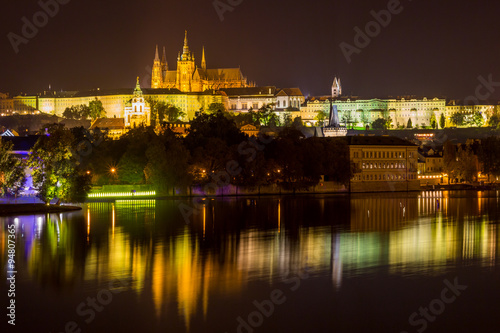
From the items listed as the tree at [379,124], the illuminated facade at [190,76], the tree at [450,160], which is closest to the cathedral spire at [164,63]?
the illuminated facade at [190,76]

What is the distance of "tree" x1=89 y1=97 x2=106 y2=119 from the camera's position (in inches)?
5369

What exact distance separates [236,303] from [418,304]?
4099 mm

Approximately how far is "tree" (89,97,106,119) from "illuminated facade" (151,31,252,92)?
1890 centimetres

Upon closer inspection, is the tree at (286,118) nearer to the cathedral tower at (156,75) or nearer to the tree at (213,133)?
the cathedral tower at (156,75)

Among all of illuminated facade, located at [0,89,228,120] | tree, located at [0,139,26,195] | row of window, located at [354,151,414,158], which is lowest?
tree, located at [0,139,26,195]

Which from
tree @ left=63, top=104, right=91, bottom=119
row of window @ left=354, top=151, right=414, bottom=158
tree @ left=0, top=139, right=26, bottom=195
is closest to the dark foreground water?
tree @ left=0, top=139, right=26, bottom=195

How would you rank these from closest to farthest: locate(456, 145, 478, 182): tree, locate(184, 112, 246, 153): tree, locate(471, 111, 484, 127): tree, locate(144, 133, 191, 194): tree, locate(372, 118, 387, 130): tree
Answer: locate(144, 133, 191, 194): tree
locate(184, 112, 246, 153): tree
locate(456, 145, 478, 182): tree
locate(372, 118, 387, 130): tree
locate(471, 111, 484, 127): tree

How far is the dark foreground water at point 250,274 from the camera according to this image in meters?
15.5

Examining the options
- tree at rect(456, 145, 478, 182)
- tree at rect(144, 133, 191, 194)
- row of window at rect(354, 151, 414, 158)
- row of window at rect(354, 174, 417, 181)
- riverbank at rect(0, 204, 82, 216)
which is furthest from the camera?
tree at rect(456, 145, 478, 182)

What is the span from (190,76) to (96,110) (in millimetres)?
23736

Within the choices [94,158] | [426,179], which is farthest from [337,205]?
[426,179]

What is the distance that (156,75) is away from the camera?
156m

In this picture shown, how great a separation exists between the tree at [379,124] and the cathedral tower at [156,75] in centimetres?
4467

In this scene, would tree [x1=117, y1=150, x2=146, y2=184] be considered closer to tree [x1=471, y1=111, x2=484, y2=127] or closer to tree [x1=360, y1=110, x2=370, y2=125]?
tree [x1=360, y1=110, x2=370, y2=125]
